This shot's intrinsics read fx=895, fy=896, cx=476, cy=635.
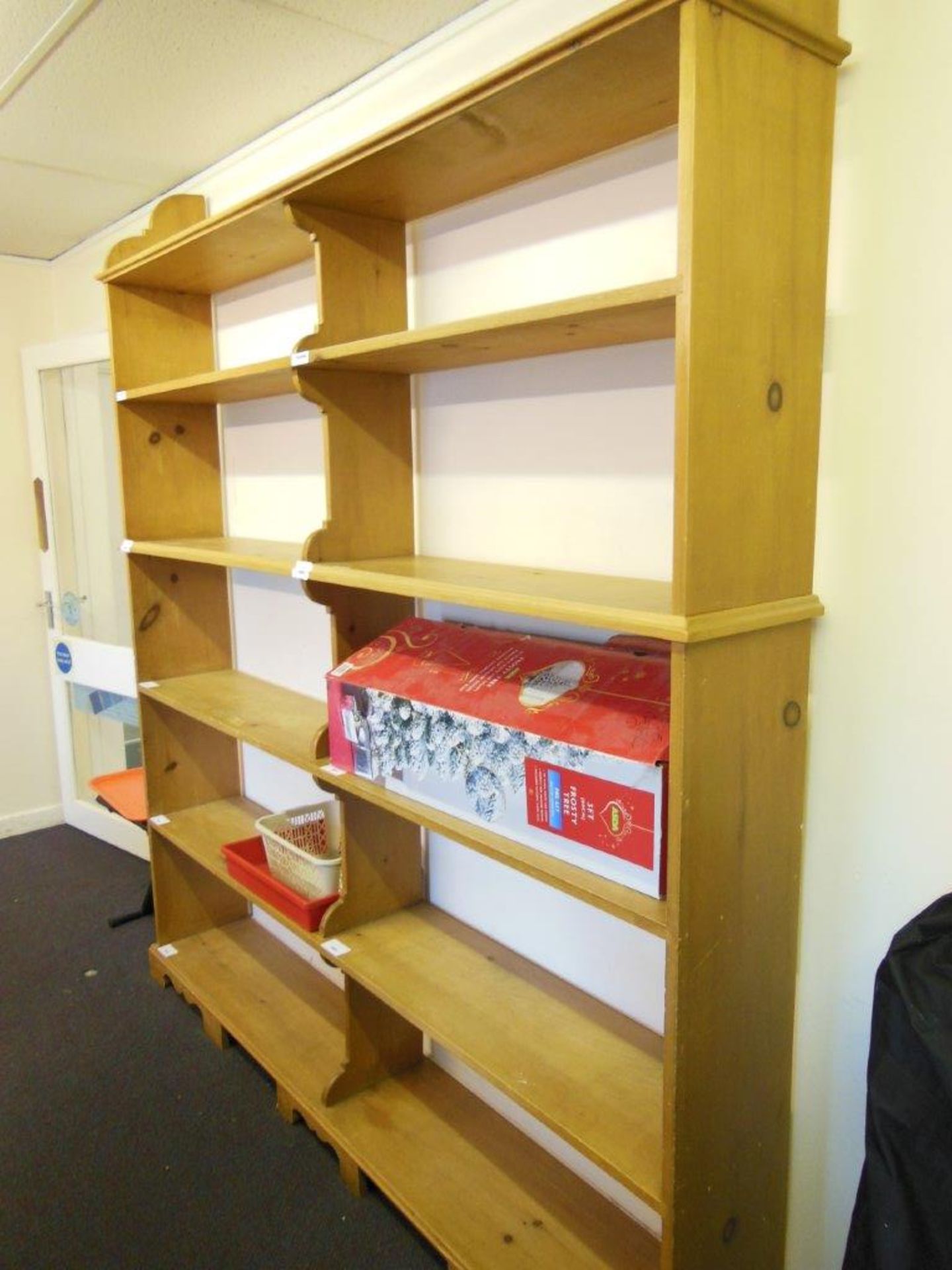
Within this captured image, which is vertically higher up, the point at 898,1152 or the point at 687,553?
the point at 687,553

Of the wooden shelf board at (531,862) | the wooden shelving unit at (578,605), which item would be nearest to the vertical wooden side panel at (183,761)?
the wooden shelving unit at (578,605)

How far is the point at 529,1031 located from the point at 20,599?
3.06m

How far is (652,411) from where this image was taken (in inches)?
57.7

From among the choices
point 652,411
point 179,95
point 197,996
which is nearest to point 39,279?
point 179,95

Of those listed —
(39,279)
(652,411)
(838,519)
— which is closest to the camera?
(838,519)

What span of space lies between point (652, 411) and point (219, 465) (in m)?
1.58

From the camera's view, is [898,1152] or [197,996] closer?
[898,1152]

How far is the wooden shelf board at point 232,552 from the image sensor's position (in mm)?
1871

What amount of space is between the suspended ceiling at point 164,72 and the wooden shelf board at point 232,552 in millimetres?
1013

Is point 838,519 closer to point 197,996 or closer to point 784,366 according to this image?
point 784,366

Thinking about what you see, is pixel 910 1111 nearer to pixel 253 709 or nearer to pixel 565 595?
pixel 565 595

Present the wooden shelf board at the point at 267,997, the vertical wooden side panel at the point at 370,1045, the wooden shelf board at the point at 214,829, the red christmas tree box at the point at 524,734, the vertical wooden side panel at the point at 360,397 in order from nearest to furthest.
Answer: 1. the red christmas tree box at the point at 524,734
2. the vertical wooden side panel at the point at 360,397
3. the vertical wooden side panel at the point at 370,1045
4. the wooden shelf board at the point at 267,997
5. the wooden shelf board at the point at 214,829

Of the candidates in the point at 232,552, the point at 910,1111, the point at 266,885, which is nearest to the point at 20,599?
the point at 232,552

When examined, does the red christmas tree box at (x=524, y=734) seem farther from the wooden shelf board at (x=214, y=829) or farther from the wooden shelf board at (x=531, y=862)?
the wooden shelf board at (x=214, y=829)
